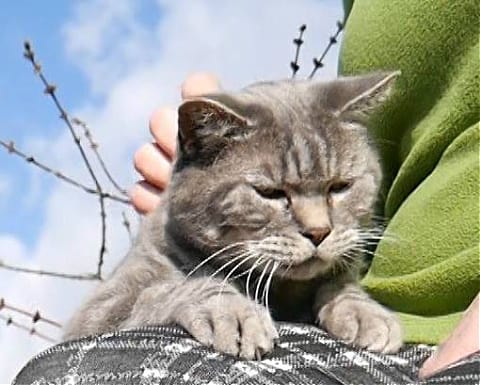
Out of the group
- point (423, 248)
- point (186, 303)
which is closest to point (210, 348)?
point (186, 303)

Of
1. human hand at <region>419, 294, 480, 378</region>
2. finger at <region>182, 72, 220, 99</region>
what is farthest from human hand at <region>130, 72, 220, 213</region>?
human hand at <region>419, 294, 480, 378</region>

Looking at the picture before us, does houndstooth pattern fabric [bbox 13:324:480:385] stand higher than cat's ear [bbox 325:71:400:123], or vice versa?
cat's ear [bbox 325:71:400:123]

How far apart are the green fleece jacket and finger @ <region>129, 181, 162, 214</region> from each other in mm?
388

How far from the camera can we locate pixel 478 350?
1.03 m

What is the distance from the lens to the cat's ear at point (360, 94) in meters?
1.54

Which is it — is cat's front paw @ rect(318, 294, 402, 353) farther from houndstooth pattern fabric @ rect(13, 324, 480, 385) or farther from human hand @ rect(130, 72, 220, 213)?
human hand @ rect(130, 72, 220, 213)

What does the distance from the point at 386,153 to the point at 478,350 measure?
0.69m

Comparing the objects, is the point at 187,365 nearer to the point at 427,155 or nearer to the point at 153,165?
the point at 427,155

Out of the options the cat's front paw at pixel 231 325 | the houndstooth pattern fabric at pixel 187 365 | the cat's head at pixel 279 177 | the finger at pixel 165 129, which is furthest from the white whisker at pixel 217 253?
the finger at pixel 165 129

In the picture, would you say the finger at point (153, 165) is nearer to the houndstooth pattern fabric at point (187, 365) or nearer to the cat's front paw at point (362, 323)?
the cat's front paw at point (362, 323)

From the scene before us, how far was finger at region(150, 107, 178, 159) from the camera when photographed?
1780 mm

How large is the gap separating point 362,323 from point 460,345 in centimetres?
25

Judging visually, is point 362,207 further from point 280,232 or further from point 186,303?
point 186,303

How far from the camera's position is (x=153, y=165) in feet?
5.90
